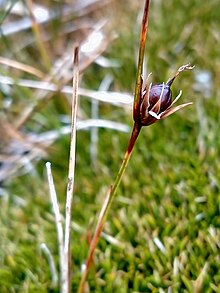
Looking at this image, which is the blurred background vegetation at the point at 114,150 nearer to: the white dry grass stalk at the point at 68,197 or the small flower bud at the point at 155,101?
the white dry grass stalk at the point at 68,197

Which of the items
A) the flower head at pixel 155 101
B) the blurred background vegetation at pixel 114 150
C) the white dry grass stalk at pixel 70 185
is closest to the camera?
the flower head at pixel 155 101

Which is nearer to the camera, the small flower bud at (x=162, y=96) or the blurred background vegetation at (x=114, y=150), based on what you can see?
the small flower bud at (x=162, y=96)

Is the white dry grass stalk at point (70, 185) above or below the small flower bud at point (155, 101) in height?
below

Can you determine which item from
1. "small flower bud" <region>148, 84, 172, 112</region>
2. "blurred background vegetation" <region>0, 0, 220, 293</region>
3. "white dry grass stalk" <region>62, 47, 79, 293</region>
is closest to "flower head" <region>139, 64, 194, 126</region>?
"small flower bud" <region>148, 84, 172, 112</region>

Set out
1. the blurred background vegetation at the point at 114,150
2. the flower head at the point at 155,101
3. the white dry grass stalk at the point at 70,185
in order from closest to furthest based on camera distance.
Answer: the flower head at the point at 155,101 < the white dry grass stalk at the point at 70,185 < the blurred background vegetation at the point at 114,150

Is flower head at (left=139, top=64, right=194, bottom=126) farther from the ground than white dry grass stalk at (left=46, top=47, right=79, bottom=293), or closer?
farther from the ground

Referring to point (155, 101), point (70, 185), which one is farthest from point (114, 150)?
point (155, 101)

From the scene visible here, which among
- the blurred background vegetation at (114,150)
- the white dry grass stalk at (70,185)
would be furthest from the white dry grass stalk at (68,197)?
the blurred background vegetation at (114,150)

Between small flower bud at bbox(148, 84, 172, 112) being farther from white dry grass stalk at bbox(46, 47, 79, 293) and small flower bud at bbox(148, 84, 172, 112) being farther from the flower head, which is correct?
white dry grass stalk at bbox(46, 47, 79, 293)

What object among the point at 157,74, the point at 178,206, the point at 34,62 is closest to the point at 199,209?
the point at 178,206
